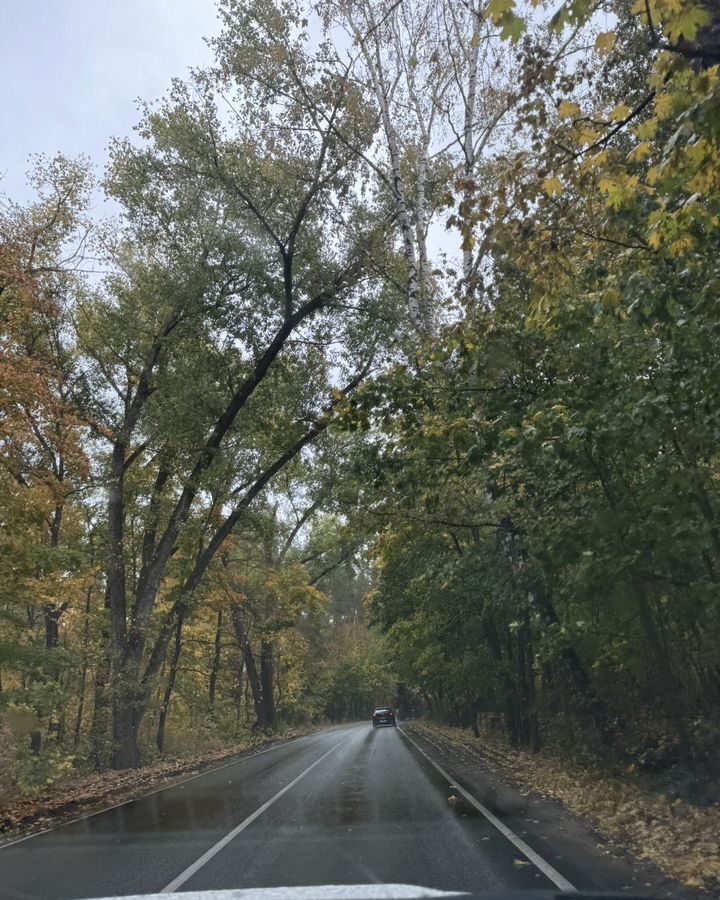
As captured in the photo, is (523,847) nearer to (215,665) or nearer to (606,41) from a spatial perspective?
(606,41)

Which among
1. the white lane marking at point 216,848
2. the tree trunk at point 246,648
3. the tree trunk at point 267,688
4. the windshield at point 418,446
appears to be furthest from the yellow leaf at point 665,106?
the tree trunk at point 267,688

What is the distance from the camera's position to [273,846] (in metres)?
7.70

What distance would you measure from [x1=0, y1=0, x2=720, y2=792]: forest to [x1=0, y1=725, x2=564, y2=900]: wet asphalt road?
122 inches

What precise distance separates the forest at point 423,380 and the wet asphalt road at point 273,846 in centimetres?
309

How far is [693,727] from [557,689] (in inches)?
180

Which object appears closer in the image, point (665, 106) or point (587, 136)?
point (665, 106)

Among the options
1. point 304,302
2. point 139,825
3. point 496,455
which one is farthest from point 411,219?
point 139,825

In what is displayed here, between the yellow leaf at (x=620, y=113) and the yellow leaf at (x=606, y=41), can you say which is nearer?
the yellow leaf at (x=606, y=41)

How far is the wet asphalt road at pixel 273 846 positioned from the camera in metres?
6.10

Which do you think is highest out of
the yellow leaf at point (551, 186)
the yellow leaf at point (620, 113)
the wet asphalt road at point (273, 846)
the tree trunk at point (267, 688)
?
the yellow leaf at point (620, 113)

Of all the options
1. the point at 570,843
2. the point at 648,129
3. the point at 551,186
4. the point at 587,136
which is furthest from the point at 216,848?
the point at 648,129

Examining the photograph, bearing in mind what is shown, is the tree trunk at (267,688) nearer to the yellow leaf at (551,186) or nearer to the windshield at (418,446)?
the windshield at (418,446)

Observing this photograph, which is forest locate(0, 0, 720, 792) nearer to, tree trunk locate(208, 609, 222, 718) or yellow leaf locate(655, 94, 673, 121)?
yellow leaf locate(655, 94, 673, 121)

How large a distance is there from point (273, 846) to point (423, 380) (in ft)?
19.1
